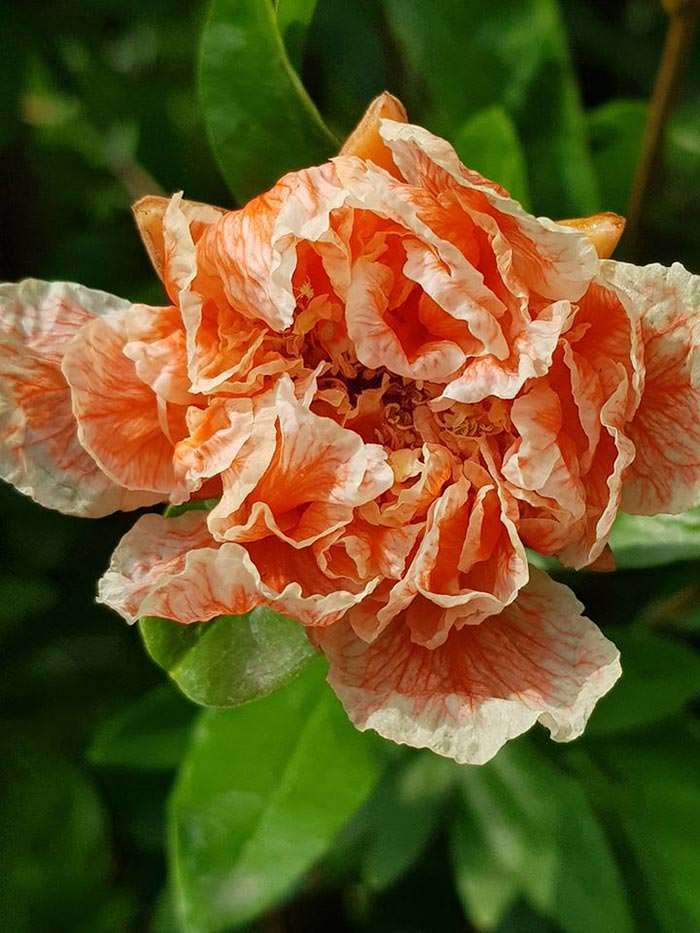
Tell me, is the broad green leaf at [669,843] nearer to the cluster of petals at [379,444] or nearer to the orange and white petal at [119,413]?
the cluster of petals at [379,444]

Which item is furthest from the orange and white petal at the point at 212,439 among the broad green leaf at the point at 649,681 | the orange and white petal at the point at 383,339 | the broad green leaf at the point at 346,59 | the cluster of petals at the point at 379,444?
the broad green leaf at the point at 346,59

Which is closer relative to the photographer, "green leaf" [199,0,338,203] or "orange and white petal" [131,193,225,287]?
"orange and white petal" [131,193,225,287]

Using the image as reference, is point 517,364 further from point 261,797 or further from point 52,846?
point 52,846

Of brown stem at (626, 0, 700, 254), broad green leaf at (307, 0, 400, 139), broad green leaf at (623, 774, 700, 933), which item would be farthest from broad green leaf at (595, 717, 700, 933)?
broad green leaf at (307, 0, 400, 139)

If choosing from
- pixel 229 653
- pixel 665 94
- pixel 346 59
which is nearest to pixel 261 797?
pixel 229 653

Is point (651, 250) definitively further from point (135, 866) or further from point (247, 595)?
point (135, 866)

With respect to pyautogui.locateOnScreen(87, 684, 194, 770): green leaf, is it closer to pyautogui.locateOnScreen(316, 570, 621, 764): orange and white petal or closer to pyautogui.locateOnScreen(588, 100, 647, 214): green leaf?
pyautogui.locateOnScreen(316, 570, 621, 764): orange and white petal
